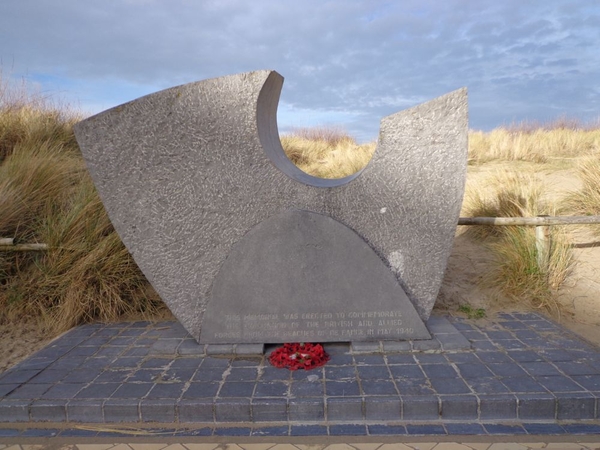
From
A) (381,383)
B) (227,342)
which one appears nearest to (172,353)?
(227,342)

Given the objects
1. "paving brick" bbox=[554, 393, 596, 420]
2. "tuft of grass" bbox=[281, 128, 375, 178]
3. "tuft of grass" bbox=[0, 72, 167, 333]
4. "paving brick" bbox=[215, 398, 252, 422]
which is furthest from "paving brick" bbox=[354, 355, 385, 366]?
"tuft of grass" bbox=[281, 128, 375, 178]

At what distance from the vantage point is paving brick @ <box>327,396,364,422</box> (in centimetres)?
281

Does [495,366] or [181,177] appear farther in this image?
[181,177]

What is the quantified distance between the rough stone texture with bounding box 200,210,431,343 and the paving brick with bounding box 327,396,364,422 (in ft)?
2.38

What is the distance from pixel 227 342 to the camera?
139 inches

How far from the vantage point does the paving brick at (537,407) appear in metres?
2.78

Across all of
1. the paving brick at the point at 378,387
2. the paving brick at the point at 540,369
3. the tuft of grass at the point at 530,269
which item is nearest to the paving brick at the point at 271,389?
the paving brick at the point at 378,387

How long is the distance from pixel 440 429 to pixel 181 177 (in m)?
2.37

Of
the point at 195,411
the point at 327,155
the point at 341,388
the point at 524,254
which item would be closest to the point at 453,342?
the point at 341,388

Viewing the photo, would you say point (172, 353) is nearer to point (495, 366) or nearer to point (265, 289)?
point (265, 289)

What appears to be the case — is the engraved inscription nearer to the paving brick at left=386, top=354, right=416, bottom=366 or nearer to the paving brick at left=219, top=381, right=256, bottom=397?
the paving brick at left=386, top=354, right=416, bottom=366

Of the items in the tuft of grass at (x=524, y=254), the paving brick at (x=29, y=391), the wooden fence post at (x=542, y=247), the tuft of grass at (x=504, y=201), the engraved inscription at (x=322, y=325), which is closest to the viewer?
the paving brick at (x=29, y=391)

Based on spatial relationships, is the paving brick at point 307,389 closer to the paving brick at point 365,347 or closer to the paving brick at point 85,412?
the paving brick at point 365,347

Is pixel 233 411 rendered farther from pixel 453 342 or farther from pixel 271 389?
pixel 453 342
